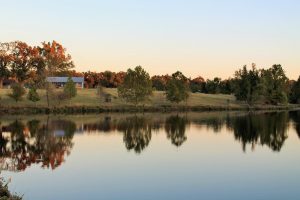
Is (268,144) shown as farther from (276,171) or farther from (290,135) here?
(276,171)

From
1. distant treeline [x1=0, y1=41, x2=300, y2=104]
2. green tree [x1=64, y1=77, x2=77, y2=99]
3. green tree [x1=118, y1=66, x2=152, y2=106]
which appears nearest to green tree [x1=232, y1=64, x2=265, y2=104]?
distant treeline [x1=0, y1=41, x2=300, y2=104]

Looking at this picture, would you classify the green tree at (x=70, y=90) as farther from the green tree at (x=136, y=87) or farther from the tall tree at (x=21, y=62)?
the tall tree at (x=21, y=62)

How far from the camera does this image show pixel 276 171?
2720 cm

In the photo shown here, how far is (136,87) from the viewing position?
324ft

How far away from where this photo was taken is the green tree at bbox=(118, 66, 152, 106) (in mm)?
98688

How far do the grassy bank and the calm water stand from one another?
41907 mm

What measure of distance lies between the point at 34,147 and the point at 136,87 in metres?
62.5

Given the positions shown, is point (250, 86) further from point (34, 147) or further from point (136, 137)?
point (34, 147)

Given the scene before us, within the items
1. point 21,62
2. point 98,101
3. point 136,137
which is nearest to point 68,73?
point 21,62

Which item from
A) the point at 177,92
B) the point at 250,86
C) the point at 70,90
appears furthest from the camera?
the point at 250,86

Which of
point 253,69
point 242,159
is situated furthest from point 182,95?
point 242,159

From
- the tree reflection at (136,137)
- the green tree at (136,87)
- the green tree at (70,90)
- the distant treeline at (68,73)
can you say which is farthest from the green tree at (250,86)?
the tree reflection at (136,137)

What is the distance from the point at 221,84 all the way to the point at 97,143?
130 m

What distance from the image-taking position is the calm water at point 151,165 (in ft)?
73.0
